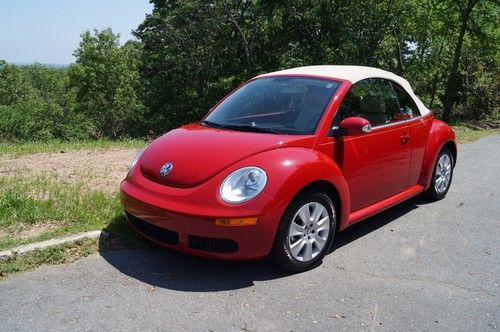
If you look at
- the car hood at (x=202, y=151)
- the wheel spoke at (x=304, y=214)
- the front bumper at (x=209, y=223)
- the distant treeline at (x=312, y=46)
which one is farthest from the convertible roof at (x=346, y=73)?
the distant treeline at (x=312, y=46)

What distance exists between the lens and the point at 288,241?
383 cm

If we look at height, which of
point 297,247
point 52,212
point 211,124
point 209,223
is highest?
point 211,124

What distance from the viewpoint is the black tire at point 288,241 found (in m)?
3.77

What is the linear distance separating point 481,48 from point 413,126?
18205mm

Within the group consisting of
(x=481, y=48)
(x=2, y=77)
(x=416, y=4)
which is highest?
(x=416, y=4)

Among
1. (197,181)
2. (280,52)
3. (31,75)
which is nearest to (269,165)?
(197,181)

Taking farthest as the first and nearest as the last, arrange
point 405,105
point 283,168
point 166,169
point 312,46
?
point 312,46
point 405,105
point 166,169
point 283,168

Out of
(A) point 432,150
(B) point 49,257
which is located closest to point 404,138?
(A) point 432,150

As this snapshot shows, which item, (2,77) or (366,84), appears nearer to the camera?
(366,84)

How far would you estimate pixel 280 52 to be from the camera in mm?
27453

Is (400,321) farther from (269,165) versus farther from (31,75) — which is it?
(31,75)

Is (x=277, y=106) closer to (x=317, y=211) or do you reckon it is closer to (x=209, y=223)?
(x=317, y=211)

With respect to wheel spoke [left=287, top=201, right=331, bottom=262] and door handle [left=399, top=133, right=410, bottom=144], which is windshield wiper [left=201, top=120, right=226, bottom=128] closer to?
wheel spoke [left=287, top=201, right=331, bottom=262]

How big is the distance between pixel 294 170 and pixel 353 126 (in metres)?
0.80
